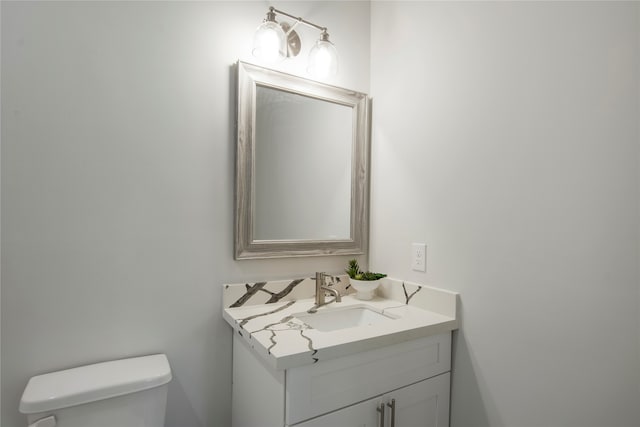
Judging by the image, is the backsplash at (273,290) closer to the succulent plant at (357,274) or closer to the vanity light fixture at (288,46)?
the succulent plant at (357,274)

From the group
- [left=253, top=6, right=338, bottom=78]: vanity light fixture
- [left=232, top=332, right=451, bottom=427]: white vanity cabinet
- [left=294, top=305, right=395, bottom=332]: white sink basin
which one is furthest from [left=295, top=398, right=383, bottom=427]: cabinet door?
[left=253, top=6, right=338, bottom=78]: vanity light fixture

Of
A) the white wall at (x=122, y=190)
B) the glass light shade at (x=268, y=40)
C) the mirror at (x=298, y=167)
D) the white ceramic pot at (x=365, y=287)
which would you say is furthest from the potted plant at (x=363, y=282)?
the glass light shade at (x=268, y=40)

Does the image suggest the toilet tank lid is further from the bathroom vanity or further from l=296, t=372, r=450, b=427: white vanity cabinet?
l=296, t=372, r=450, b=427: white vanity cabinet

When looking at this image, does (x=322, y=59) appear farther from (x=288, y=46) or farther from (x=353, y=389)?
(x=353, y=389)

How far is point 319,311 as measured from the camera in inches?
52.7

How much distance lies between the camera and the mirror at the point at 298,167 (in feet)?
4.40

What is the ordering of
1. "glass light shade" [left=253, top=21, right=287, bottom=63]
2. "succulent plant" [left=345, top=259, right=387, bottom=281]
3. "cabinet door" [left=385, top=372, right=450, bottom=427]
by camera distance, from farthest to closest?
"succulent plant" [left=345, top=259, right=387, bottom=281]
"glass light shade" [left=253, top=21, right=287, bottom=63]
"cabinet door" [left=385, top=372, right=450, bottom=427]

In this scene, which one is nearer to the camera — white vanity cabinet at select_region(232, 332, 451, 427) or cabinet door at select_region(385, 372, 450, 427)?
white vanity cabinet at select_region(232, 332, 451, 427)

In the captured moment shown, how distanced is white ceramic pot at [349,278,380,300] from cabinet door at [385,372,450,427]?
422mm

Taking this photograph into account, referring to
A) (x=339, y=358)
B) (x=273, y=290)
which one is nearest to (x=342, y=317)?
(x=273, y=290)

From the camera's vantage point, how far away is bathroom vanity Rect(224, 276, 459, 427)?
94 cm

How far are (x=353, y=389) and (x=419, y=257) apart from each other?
1.98ft

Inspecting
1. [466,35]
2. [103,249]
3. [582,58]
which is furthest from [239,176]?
[582,58]

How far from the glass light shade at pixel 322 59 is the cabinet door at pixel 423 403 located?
4.18ft
